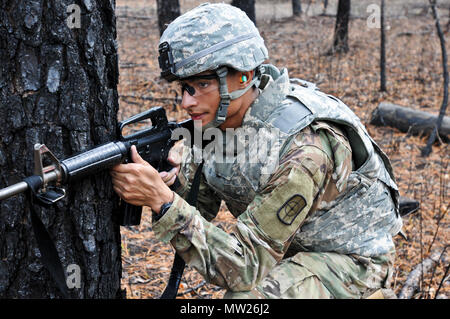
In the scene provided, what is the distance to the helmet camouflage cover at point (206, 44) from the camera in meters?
2.53

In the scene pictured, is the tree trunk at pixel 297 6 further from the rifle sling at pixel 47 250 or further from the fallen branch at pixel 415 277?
the rifle sling at pixel 47 250

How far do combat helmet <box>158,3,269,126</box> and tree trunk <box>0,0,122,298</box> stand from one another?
402 millimetres

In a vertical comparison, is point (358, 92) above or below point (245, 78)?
below

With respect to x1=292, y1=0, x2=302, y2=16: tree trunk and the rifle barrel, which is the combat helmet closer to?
the rifle barrel

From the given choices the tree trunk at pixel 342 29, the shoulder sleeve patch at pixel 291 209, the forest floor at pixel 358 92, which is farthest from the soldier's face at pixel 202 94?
the tree trunk at pixel 342 29

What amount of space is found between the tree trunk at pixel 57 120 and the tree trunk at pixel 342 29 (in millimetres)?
10148

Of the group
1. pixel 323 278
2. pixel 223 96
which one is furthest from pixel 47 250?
pixel 323 278

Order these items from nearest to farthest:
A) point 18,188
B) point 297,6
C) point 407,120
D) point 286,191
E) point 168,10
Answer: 1. point 18,188
2. point 286,191
3. point 407,120
4. point 168,10
5. point 297,6

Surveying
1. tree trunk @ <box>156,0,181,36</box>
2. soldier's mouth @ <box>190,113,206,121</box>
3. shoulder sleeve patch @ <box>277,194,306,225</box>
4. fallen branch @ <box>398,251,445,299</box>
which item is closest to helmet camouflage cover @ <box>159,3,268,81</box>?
soldier's mouth @ <box>190,113,206,121</box>

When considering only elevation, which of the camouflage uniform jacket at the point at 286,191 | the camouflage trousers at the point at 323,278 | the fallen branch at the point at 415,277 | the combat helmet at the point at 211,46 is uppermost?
the combat helmet at the point at 211,46

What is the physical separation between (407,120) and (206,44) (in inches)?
209

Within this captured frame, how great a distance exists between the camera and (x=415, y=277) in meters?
3.78

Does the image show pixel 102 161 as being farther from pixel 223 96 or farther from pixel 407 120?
pixel 407 120
